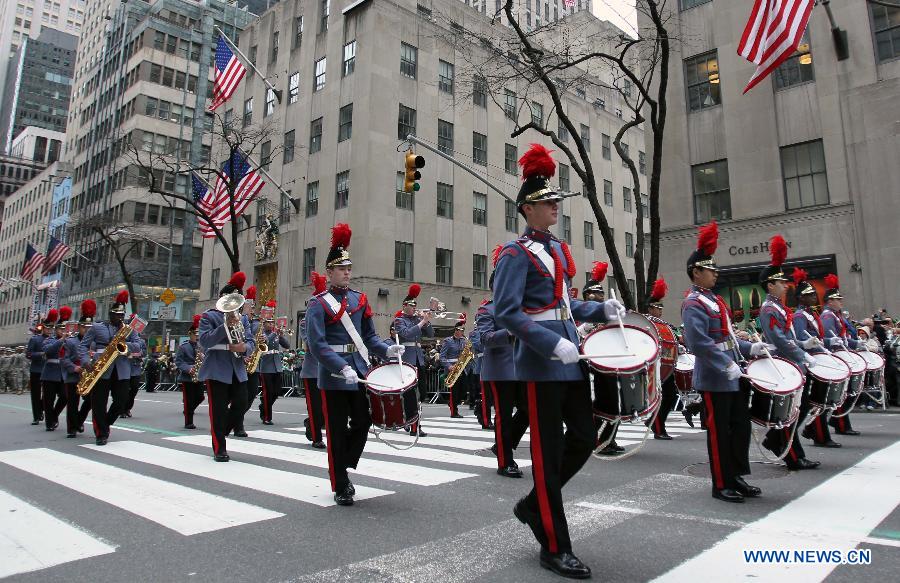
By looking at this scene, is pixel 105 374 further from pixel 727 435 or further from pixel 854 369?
pixel 854 369

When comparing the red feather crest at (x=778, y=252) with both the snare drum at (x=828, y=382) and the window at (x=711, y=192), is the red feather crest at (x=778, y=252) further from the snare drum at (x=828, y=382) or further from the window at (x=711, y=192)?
the window at (x=711, y=192)

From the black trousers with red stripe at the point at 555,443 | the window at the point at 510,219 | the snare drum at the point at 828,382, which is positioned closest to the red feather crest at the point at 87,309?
the black trousers with red stripe at the point at 555,443

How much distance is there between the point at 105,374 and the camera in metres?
9.87

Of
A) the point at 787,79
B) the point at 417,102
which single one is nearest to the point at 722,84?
the point at 787,79

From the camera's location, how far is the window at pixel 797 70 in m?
21.1

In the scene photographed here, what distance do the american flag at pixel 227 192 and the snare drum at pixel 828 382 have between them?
947 inches

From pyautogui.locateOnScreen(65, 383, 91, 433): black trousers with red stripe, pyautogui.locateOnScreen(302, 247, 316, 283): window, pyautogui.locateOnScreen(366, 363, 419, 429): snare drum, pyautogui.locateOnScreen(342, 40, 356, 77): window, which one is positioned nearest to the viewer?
pyautogui.locateOnScreen(366, 363, 419, 429): snare drum

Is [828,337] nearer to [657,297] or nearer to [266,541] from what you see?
[657,297]

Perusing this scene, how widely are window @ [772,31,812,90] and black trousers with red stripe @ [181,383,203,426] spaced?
21296 mm

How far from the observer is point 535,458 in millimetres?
3822

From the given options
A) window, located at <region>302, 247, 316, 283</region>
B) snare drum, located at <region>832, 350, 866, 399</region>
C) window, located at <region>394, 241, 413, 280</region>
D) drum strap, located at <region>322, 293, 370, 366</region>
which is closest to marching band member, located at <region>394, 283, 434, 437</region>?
drum strap, located at <region>322, 293, 370, 366</region>

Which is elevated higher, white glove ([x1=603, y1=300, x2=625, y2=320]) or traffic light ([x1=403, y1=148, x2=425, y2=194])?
traffic light ([x1=403, y1=148, x2=425, y2=194])

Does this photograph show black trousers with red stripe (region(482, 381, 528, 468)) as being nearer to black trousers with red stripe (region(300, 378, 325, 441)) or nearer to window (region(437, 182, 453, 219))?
black trousers with red stripe (region(300, 378, 325, 441))

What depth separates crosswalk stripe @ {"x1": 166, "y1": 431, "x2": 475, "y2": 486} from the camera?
6360 millimetres
